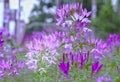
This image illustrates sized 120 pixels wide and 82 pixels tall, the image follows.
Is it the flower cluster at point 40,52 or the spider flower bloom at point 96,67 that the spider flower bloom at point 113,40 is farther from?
the flower cluster at point 40,52

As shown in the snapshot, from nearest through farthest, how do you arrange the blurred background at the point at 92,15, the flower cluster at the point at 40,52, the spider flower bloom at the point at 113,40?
the flower cluster at the point at 40,52, the spider flower bloom at the point at 113,40, the blurred background at the point at 92,15

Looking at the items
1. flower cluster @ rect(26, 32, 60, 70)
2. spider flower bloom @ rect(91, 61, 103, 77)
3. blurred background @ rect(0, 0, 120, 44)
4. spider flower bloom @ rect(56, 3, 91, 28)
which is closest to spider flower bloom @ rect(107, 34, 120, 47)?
spider flower bloom @ rect(56, 3, 91, 28)

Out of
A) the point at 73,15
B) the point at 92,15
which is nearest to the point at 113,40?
the point at 73,15

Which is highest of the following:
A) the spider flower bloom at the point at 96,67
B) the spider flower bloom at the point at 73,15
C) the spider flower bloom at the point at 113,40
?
the spider flower bloom at the point at 73,15

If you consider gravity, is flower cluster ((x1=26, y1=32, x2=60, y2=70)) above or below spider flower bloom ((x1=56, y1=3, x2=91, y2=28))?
below

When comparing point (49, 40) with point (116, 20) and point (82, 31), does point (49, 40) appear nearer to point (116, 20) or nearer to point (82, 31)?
point (82, 31)

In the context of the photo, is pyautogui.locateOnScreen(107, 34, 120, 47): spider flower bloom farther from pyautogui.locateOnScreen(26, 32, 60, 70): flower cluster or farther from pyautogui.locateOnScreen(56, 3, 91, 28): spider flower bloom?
pyautogui.locateOnScreen(26, 32, 60, 70): flower cluster

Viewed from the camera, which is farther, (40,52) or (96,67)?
(96,67)

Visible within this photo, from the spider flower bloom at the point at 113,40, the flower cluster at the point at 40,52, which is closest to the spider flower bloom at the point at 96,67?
the flower cluster at the point at 40,52

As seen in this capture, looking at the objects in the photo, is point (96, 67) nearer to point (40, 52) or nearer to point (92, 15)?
point (40, 52)

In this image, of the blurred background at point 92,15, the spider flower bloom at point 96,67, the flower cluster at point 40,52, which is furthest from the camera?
the blurred background at point 92,15

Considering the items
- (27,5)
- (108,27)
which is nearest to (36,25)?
(108,27)
